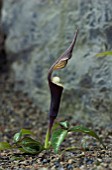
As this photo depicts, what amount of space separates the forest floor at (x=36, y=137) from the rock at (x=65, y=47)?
0.23 feet

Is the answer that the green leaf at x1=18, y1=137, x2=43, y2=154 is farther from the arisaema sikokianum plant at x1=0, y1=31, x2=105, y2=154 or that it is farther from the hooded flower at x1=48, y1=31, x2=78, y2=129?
the hooded flower at x1=48, y1=31, x2=78, y2=129

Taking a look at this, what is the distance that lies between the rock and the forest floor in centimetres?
7

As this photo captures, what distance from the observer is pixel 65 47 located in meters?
2.22

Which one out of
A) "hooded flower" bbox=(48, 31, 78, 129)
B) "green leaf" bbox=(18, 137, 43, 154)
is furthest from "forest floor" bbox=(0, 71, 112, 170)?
"hooded flower" bbox=(48, 31, 78, 129)

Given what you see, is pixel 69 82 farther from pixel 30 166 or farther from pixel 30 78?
pixel 30 166

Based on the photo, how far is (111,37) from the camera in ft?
6.15

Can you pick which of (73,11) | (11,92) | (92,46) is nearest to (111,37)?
(92,46)

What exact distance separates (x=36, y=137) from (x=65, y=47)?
0.53 meters

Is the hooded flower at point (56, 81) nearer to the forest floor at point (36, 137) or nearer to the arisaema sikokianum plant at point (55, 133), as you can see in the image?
the arisaema sikokianum plant at point (55, 133)

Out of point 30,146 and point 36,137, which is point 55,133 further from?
point 36,137

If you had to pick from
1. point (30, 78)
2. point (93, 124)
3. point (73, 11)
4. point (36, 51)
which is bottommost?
point (93, 124)

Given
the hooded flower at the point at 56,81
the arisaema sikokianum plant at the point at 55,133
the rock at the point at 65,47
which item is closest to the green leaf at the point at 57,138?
the arisaema sikokianum plant at the point at 55,133

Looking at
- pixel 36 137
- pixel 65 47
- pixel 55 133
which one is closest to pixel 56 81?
pixel 55 133

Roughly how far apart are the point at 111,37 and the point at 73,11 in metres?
0.37
